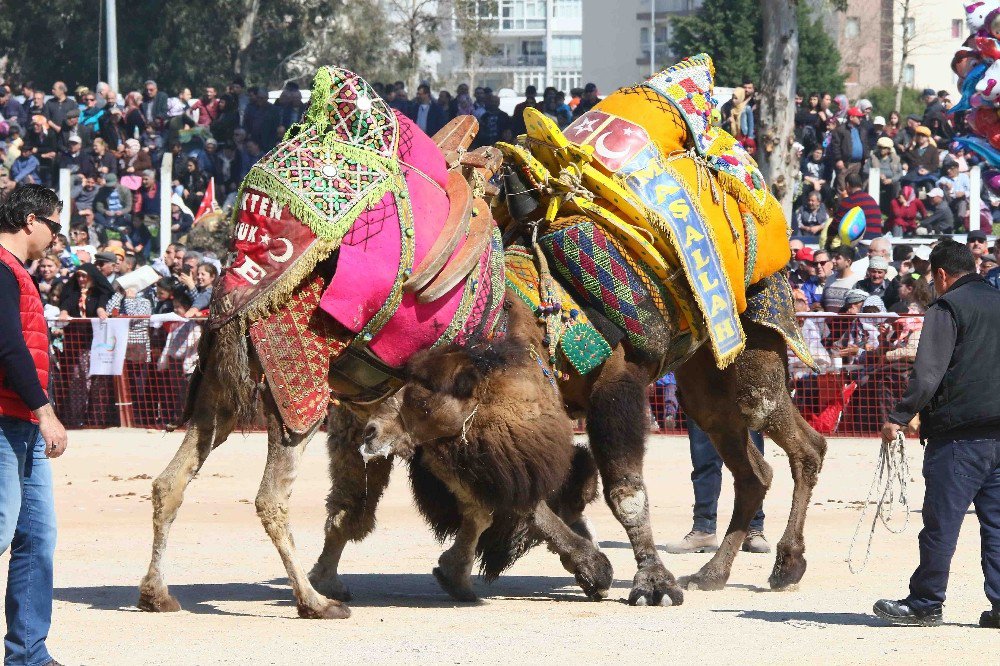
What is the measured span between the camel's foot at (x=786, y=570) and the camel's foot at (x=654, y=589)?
32.2 inches

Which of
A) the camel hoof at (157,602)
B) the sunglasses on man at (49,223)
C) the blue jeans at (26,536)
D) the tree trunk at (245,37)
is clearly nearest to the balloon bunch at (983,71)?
the camel hoof at (157,602)

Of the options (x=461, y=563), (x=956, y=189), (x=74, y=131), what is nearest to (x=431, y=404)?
(x=461, y=563)

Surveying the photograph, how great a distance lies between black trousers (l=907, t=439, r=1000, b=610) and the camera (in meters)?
6.30

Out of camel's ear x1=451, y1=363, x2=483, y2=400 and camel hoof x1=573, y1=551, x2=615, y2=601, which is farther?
camel hoof x1=573, y1=551, x2=615, y2=601

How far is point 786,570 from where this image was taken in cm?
772

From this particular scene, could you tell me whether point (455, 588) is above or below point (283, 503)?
below

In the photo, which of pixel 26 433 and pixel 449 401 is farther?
pixel 449 401

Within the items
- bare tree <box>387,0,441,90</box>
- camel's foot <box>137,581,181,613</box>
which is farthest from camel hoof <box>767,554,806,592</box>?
bare tree <box>387,0,441,90</box>

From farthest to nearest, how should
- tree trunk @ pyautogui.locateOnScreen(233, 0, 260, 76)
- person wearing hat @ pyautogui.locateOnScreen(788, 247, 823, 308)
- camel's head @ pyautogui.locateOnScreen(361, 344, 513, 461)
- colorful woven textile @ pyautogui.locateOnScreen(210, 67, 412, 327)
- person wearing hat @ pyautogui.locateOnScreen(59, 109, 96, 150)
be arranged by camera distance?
1. tree trunk @ pyautogui.locateOnScreen(233, 0, 260, 76)
2. person wearing hat @ pyautogui.locateOnScreen(59, 109, 96, 150)
3. person wearing hat @ pyautogui.locateOnScreen(788, 247, 823, 308)
4. camel's head @ pyautogui.locateOnScreen(361, 344, 513, 461)
5. colorful woven textile @ pyautogui.locateOnScreen(210, 67, 412, 327)

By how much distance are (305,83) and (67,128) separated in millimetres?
19806

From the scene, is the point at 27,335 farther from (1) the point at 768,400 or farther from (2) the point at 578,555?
(1) the point at 768,400

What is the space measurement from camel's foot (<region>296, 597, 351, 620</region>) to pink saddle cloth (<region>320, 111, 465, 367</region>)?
1.11 meters

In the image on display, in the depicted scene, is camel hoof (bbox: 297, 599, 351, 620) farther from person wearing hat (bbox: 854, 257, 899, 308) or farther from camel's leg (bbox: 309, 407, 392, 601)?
person wearing hat (bbox: 854, 257, 899, 308)

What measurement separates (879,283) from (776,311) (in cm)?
688
